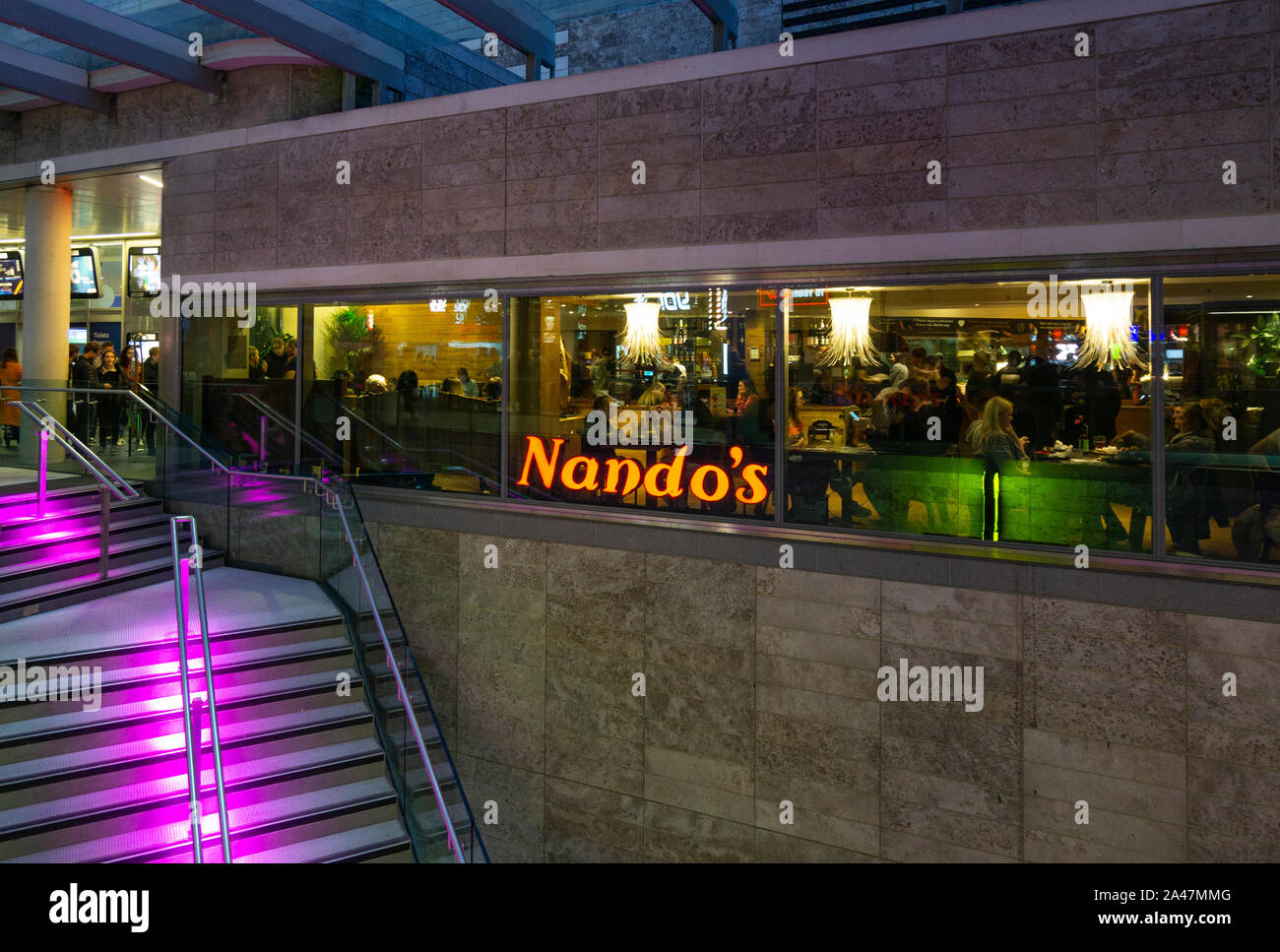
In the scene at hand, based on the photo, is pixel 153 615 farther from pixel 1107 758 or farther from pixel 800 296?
pixel 1107 758

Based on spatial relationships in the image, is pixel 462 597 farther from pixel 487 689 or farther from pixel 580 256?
pixel 580 256

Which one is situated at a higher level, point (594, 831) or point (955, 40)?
point (955, 40)

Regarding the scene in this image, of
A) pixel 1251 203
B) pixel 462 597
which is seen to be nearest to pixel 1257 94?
pixel 1251 203

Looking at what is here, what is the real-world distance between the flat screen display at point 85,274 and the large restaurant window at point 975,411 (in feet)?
50.0

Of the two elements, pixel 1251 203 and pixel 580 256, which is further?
pixel 580 256

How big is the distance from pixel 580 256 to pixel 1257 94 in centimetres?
471

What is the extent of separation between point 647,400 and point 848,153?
7.81ft

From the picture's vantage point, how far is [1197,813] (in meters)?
5.91

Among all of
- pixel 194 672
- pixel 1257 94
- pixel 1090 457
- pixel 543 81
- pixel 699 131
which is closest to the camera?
pixel 1257 94

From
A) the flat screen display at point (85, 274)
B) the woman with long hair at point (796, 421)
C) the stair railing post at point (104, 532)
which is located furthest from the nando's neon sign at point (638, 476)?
the flat screen display at point (85, 274)

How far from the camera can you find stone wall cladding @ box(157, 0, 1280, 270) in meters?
5.96

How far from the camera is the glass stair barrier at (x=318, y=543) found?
6.60 m

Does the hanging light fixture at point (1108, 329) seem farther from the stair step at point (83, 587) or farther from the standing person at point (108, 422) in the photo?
the standing person at point (108, 422)

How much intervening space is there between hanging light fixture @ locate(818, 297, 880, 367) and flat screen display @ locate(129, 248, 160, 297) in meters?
14.4
